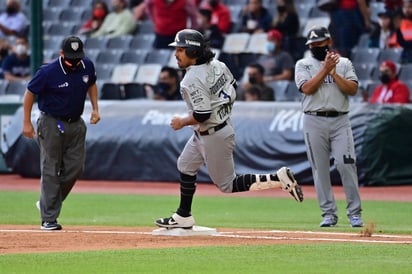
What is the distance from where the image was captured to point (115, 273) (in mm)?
8156

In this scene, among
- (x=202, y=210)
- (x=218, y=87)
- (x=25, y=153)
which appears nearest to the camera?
(x=218, y=87)

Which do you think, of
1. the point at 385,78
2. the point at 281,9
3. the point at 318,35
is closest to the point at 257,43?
the point at 281,9

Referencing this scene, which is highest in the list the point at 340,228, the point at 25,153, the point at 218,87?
the point at 218,87

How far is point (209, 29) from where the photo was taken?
76.2ft

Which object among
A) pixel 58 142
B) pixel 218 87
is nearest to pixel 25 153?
pixel 58 142

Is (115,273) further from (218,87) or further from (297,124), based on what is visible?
(297,124)

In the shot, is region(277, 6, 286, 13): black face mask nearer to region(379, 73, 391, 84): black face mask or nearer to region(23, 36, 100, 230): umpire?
region(379, 73, 391, 84): black face mask

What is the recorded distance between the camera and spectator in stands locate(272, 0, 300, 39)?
72.5ft

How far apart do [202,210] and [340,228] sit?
3.38 m

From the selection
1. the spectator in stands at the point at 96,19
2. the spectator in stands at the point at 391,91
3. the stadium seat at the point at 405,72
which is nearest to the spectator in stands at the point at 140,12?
the spectator in stands at the point at 96,19

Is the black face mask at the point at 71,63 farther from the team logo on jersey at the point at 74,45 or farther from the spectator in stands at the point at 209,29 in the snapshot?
the spectator in stands at the point at 209,29

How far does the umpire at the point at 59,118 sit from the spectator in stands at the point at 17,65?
12690 millimetres

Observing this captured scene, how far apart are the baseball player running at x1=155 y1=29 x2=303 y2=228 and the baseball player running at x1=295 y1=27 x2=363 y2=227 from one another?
1494 mm

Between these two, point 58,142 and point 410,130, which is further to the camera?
point 410,130
